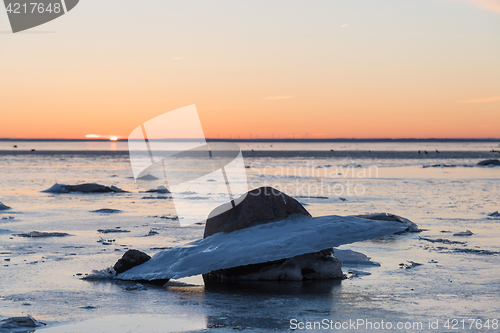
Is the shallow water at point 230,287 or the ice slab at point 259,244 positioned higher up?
the ice slab at point 259,244

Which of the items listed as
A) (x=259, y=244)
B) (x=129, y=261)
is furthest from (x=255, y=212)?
(x=129, y=261)

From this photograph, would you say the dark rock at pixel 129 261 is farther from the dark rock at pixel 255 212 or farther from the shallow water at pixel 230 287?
the dark rock at pixel 255 212

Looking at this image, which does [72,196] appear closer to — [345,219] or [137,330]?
[345,219]

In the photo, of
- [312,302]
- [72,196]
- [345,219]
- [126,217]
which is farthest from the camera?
[72,196]

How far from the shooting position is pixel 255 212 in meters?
8.45

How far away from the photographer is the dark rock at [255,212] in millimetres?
8375

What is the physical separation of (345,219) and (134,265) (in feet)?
11.5

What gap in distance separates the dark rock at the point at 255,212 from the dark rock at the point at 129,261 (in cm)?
129

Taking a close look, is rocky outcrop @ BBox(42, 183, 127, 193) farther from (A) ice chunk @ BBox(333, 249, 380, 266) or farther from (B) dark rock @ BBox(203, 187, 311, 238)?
(A) ice chunk @ BBox(333, 249, 380, 266)

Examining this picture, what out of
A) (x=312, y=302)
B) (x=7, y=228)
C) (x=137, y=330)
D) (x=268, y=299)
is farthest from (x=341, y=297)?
(x=7, y=228)

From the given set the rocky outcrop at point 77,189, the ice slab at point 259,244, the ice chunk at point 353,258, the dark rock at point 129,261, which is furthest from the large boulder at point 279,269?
the rocky outcrop at point 77,189

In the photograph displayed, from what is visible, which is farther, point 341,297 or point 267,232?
point 267,232

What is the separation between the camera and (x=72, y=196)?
1994 cm

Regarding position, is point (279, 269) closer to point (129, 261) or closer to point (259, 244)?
point (259, 244)
